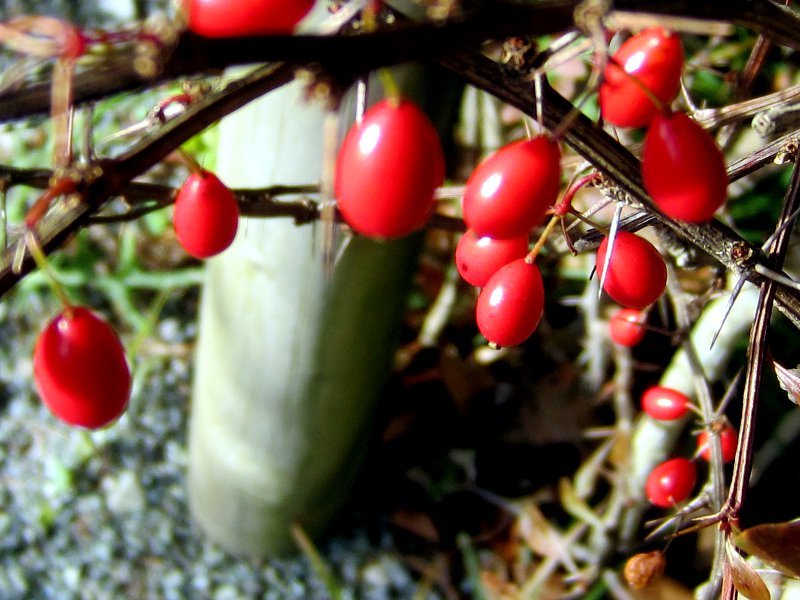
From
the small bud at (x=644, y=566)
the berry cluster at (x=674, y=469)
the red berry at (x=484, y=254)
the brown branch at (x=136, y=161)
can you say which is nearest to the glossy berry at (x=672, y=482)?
the berry cluster at (x=674, y=469)

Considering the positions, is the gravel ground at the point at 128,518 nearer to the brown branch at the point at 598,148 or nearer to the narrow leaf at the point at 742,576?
the narrow leaf at the point at 742,576

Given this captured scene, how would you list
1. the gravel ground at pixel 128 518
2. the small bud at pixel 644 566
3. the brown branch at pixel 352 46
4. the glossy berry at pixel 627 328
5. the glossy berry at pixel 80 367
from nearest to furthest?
the brown branch at pixel 352 46 → the glossy berry at pixel 80 367 → the small bud at pixel 644 566 → the glossy berry at pixel 627 328 → the gravel ground at pixel 128 518

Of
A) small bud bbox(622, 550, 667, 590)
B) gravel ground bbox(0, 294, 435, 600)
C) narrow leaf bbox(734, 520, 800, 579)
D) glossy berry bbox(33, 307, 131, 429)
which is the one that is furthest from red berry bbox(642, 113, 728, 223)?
gravel ground bbox(0, 294, 435, 600)

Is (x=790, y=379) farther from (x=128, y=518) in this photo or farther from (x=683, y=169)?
(x=128, y=518)

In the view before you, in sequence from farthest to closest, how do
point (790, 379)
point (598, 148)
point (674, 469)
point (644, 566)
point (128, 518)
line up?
point (128, 518)
point (674, 469)
point (644, 566)
point (790, 379)
point (598, 148)

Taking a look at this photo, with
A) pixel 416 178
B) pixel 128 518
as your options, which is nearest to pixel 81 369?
pixel 416 178

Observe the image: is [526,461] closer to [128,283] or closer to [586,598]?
[586,598]
